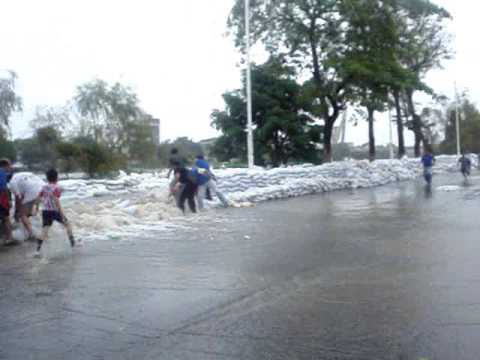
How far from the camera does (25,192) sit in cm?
1162

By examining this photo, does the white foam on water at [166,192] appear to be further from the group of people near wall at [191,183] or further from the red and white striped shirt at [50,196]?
the red and white striped shirt at [50,196]

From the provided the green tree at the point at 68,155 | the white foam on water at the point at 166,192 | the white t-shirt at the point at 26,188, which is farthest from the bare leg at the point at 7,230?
the green tree at the point at 68,155

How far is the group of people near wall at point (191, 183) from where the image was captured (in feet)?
52.7

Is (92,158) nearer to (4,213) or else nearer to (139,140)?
(139,140)

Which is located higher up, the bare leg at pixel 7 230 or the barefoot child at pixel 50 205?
the barefoot child at pixel 50 205

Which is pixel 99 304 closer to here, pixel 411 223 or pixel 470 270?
pixel 470 270

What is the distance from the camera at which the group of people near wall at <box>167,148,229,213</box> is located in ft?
52.7

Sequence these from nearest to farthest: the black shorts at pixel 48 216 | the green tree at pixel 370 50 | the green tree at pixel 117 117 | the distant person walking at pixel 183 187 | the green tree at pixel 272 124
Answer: the black shorts at pixel 48 216 < the distant person walking at pixel 183 187 < the green tree at pixel 370 50 < the green tree at pixel 272 124 < the green tree at pixel 117 117

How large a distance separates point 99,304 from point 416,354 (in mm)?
3442

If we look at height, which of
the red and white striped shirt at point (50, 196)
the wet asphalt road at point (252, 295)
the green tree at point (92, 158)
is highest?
the green tree at point (92, 158)

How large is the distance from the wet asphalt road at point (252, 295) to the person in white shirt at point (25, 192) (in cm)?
61

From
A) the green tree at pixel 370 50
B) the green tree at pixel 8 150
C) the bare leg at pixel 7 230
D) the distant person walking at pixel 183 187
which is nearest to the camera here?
the bare leg at pixel 7 230

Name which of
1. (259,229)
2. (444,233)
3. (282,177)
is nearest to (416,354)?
(444,233)

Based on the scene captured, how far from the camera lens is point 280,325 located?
19.7ft
